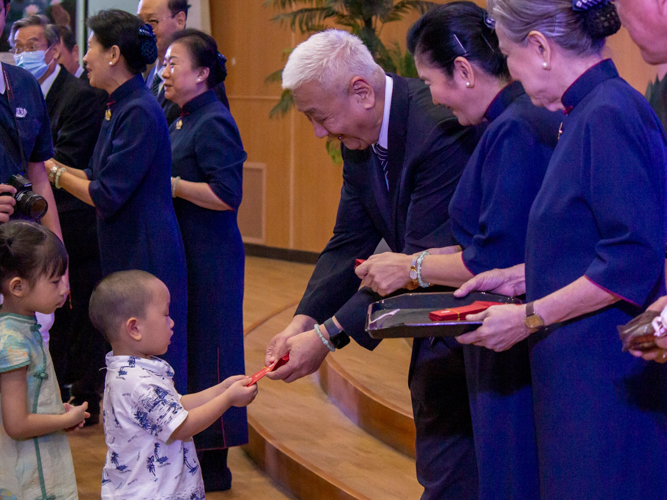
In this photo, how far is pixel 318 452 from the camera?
3238 mm

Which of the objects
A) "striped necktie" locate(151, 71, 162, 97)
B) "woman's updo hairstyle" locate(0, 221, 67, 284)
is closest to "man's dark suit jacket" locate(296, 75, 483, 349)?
"woman's updo hairstyle" locate(0, 221, 67, 284)

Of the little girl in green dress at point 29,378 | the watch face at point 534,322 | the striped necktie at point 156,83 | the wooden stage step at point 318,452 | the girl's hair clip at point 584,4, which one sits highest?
the girl's hair clip at point 584,4

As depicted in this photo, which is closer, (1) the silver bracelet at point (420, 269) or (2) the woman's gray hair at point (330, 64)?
(1) the silver bracelet at point (420, 269)

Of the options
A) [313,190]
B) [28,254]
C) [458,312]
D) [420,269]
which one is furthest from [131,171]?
[313,190]

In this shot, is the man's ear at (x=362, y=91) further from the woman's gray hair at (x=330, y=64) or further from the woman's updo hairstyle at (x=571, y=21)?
the woman's updo hairstyle at (x=571, y=21)

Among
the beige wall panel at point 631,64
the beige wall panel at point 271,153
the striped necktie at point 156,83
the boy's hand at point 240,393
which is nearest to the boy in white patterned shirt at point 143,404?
the boy's hand at point 240,393

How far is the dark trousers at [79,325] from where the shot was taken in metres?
3.71

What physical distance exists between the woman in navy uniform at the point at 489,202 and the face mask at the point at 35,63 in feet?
8.16

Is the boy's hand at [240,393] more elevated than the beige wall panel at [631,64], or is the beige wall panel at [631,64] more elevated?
the beige wall panel at [631,64]

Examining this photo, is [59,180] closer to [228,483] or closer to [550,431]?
[228,483]

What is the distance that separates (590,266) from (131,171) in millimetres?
1768

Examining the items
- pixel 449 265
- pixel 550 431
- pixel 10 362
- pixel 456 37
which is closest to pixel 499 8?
pixel 456 37

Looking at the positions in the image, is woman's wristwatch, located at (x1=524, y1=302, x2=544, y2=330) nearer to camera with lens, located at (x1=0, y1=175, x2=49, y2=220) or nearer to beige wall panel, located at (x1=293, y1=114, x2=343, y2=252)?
camera with lens, located at (x1=0, y1=175, x2=49, y2=220)

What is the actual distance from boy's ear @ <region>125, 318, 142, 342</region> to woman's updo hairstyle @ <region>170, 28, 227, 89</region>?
4.91 ft
